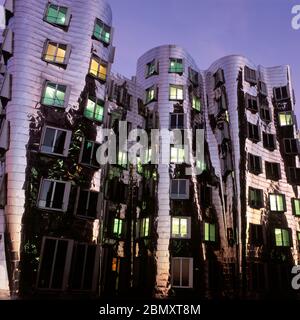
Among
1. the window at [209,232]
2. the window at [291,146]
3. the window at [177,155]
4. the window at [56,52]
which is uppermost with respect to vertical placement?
the window at [56,52]

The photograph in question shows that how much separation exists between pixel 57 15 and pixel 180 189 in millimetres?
18194

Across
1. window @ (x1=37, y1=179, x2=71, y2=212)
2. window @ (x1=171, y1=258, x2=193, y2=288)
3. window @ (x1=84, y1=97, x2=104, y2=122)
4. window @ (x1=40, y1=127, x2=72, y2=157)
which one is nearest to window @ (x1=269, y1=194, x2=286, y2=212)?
window @ (x1=171, y1=258, x2=193, y2=288)

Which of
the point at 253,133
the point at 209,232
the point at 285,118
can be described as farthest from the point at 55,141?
the point at 285,118

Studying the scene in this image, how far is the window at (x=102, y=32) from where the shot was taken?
2883 centimetres

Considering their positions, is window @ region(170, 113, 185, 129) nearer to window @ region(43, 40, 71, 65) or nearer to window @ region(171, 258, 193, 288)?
window @ region(43, 40, 71, 65)

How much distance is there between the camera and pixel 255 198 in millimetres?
32719

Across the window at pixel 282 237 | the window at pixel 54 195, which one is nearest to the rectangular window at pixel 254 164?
the window at pixel 282 237

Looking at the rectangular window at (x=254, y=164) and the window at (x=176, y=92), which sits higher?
the window at (x=176, y=92)

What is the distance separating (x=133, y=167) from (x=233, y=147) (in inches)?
412

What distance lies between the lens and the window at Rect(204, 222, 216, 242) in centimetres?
2951

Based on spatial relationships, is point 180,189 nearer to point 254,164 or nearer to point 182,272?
point 182,272

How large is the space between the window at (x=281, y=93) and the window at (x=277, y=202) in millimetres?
11828

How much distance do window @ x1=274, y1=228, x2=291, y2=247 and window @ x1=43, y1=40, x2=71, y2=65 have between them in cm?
2486

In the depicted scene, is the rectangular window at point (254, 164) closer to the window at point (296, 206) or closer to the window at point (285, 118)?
the window at point (296, 206)
